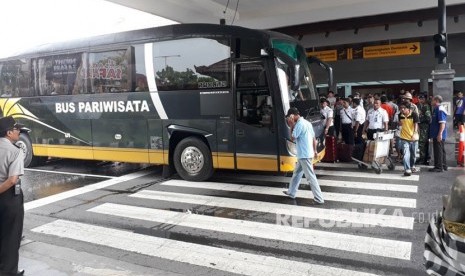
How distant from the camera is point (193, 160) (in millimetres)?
9211

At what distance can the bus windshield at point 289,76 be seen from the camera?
8125mm

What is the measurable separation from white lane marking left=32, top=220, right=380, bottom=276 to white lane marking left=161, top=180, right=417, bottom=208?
2856mm

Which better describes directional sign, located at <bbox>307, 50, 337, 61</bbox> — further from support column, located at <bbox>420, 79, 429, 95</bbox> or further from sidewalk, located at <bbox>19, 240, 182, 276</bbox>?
sidewalk, located at <bbox>19, 240, 182, 276</bbox>

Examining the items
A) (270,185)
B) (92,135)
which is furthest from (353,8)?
(92,135)

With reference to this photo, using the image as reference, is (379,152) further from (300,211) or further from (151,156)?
(151,156)

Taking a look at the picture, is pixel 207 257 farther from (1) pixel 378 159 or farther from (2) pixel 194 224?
(1) pixel 378 159

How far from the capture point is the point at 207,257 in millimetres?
5090

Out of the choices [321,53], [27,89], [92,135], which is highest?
[321,53]

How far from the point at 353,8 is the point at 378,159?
8.11 m

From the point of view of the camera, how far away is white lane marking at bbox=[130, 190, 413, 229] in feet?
20.4

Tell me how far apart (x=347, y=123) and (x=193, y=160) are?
16.5 ft

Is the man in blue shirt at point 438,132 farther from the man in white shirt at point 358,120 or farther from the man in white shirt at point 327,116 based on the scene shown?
the man in white shirt at point 327,116

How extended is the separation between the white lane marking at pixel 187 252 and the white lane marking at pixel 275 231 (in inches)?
26.1

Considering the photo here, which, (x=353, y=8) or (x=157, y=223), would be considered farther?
(x=353, y=8)
